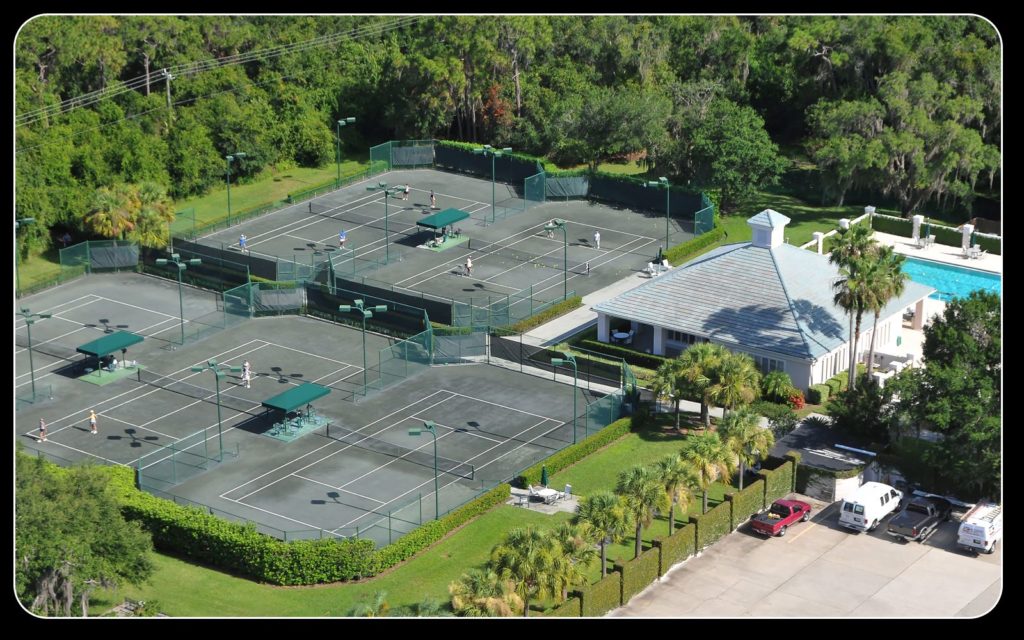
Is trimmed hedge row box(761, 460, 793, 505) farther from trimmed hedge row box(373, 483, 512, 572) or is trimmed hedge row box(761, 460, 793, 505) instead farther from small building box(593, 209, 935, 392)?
trimmed hedge row box(373, 483, 512, 572)

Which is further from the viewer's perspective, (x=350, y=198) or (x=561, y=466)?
(x=350, y=198)

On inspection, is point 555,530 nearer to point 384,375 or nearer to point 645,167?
point 384,375

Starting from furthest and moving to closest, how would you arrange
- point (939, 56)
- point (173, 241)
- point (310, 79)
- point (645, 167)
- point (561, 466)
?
point (310, 79)
point (645, 167)
point (939, 56)
point (173, 241)
point (561, 466)

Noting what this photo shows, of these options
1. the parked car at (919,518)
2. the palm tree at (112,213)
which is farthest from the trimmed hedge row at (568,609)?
the palm tree at (112,213)

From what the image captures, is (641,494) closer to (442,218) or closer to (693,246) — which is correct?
(693,246)

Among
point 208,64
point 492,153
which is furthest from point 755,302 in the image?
point 208,64

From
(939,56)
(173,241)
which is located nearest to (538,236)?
(173,241)
